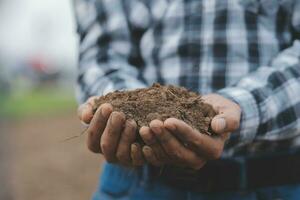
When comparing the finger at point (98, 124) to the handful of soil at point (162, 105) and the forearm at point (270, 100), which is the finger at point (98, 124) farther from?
the forearm at point (270, 100)

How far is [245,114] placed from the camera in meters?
1.91

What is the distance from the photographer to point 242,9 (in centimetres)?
208

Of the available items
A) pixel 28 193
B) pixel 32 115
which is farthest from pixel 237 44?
pixel 32 115

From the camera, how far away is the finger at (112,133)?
Answer: 1.76 metres

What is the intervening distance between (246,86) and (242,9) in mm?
275

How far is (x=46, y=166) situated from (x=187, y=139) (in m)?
7.19

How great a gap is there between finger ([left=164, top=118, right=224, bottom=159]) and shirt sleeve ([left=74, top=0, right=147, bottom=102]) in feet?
1.54

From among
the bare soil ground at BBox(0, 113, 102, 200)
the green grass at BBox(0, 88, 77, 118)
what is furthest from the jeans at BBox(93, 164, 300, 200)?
the green grass at BBox(0, 88, 77, 118)

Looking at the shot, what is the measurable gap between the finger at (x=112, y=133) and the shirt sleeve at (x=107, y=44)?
1.23ft

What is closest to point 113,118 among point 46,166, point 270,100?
point 270,100

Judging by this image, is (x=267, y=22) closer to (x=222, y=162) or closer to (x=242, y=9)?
(x=242, y=9)

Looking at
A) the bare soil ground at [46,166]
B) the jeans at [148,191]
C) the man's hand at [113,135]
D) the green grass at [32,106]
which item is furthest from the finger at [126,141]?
the green grass at [32,106]

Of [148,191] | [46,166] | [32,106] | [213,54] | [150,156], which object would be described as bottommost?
[32,106]

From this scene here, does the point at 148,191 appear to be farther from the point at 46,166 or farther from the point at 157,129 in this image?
the point at 46,166
